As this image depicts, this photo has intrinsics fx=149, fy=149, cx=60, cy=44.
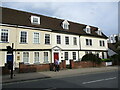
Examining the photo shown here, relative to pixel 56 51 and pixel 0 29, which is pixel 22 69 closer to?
pixel 0 29

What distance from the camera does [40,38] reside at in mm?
24953

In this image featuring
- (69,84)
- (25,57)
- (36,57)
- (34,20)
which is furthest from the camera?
(34,20)

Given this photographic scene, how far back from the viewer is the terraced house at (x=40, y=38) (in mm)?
21797

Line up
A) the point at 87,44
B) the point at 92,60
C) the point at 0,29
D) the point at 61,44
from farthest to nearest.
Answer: the point at 87,44
the point at 61,44
the point at 92,60
the point at 0,29

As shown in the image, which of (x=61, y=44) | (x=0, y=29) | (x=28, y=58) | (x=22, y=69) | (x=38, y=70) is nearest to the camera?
(x=22, y=69)

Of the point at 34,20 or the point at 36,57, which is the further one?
the point at 34,20

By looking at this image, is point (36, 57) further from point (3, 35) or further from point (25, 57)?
point (3, 35)

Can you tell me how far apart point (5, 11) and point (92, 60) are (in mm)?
16775

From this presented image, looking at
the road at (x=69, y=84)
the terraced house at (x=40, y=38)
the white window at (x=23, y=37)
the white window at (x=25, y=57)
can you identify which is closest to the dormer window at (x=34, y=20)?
the terraced house at (x=40, y=38)

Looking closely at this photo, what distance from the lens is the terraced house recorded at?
2180 centimetres

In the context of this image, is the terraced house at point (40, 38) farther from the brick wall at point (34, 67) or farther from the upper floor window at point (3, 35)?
the brick wall at point (34, 67)

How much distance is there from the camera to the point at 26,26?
2320cm

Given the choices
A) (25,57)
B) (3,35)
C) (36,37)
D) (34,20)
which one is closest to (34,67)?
(25,57)

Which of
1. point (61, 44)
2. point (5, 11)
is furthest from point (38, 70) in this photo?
point (5, 11)
